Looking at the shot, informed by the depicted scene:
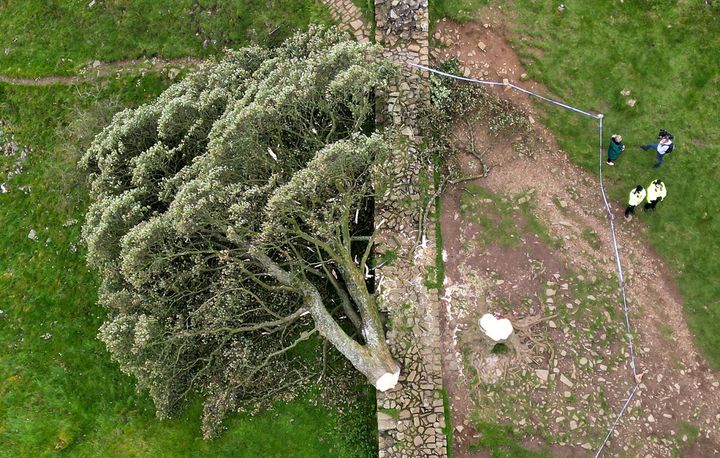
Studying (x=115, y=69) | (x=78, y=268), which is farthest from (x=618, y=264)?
(x=115, y=69)

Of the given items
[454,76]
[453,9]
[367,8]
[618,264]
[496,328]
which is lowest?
[618,264]

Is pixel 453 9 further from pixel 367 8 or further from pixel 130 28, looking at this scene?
pixel 130 28

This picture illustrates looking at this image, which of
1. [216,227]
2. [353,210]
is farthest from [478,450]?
[216,227]

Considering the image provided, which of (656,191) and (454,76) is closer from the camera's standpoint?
(656,191)

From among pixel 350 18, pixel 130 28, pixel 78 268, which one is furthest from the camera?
pixel 130 28

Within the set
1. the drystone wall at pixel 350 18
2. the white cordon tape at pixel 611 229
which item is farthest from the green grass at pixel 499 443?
the drystone wall at pixel 350 18

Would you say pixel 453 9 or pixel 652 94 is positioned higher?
pixel 453 9

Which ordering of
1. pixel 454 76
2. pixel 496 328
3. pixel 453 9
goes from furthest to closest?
pixel 453 9, pixel 454 76, pixel 496 328
